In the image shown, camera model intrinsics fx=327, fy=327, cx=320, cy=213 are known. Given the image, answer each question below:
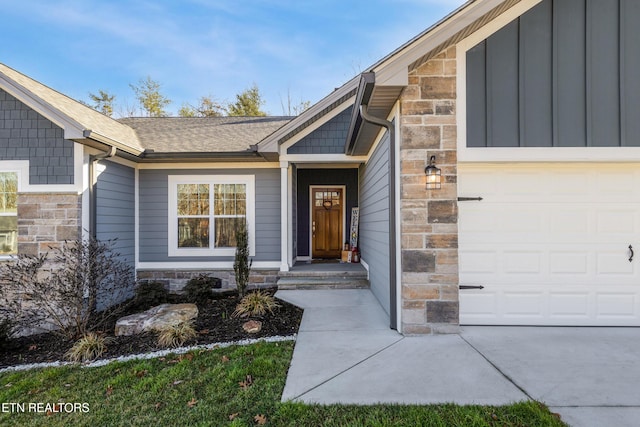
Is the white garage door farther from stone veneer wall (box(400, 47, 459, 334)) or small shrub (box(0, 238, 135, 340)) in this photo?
small shrub (box(0, 238, 135, 340))

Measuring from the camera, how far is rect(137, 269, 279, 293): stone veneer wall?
6.90m

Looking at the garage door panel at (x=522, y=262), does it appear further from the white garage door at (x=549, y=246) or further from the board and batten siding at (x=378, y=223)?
the board and batten siding at (x=378, y=223)

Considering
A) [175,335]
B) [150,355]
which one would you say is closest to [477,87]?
[175,335]

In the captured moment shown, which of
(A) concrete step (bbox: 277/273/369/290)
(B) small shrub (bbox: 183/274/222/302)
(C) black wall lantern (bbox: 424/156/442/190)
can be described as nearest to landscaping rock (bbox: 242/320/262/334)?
(A) concrete step (bbox: 277/273/369/290)

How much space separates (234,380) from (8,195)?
5.34 metres

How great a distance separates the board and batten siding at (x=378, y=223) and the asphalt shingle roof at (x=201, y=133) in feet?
9.13

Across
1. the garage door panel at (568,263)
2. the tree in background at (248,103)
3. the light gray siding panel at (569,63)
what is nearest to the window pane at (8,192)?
the light gray siding panel at (569,63)

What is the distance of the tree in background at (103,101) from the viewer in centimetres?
1802

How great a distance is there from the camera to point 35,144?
535 cm

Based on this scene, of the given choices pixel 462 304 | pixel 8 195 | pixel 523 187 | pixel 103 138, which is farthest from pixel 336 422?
pixel 8 195

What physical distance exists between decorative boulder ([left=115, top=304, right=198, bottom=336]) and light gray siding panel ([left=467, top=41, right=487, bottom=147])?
463 centimetres

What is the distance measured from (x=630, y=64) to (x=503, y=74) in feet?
4.91

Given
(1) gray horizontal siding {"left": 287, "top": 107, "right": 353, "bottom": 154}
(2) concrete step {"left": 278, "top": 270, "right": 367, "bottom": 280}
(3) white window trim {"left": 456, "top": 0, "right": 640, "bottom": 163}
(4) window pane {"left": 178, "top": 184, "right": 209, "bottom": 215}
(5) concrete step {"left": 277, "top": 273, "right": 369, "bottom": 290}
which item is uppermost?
(1) gray horizontal siding {"left": 287, "top": 107, "right": 353, "bottom": 154}

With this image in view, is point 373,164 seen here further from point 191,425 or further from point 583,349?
point 191,425
